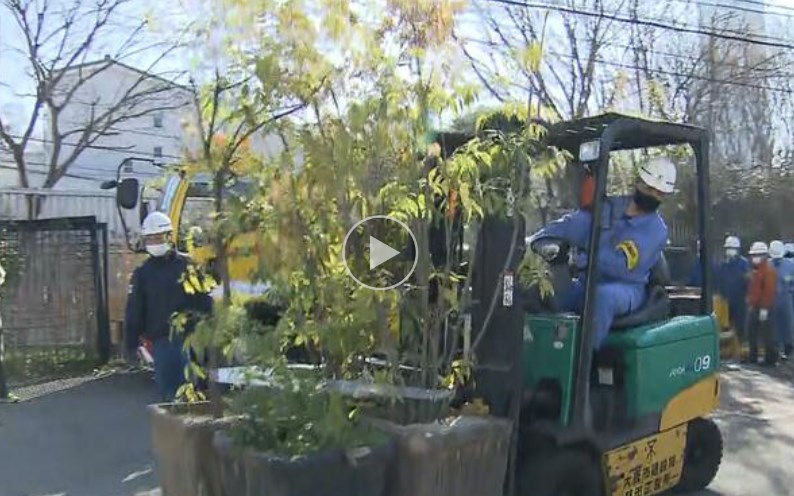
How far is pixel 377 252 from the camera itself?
4.62 meters

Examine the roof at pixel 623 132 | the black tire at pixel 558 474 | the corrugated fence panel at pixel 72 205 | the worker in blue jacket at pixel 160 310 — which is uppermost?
the corrugated fence panel at pixel 72 205

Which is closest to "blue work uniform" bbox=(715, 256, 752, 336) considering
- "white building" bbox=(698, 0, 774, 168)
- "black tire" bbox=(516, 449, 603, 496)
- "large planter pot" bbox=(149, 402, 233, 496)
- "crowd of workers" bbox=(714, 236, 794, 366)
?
"crowd of workers" bbox=(714, 236, 794, 366)

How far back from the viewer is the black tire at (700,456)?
667cm

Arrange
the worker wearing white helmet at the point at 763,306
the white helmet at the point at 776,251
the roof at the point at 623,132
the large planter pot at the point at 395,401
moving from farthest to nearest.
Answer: the white helmet at the point at 776,251
the worker wearing white helmet at the point at 763,306
the roof at the point at 623,132
the large planter pot at the point at 395,401

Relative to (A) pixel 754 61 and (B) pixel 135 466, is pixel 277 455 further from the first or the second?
(A) pixel 754 61

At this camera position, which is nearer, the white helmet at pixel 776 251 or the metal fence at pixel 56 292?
the metal fence at pixel 56 292

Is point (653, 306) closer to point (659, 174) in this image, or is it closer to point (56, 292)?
point (659, 174)

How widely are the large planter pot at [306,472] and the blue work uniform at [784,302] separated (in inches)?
456

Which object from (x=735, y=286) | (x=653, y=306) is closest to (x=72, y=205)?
(x=735, y=286)

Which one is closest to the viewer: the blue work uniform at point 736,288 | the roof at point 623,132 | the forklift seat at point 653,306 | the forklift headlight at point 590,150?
the forklift headlight at point 590,150

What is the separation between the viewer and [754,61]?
92.1 ft

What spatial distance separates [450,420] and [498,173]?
117 centimetres
